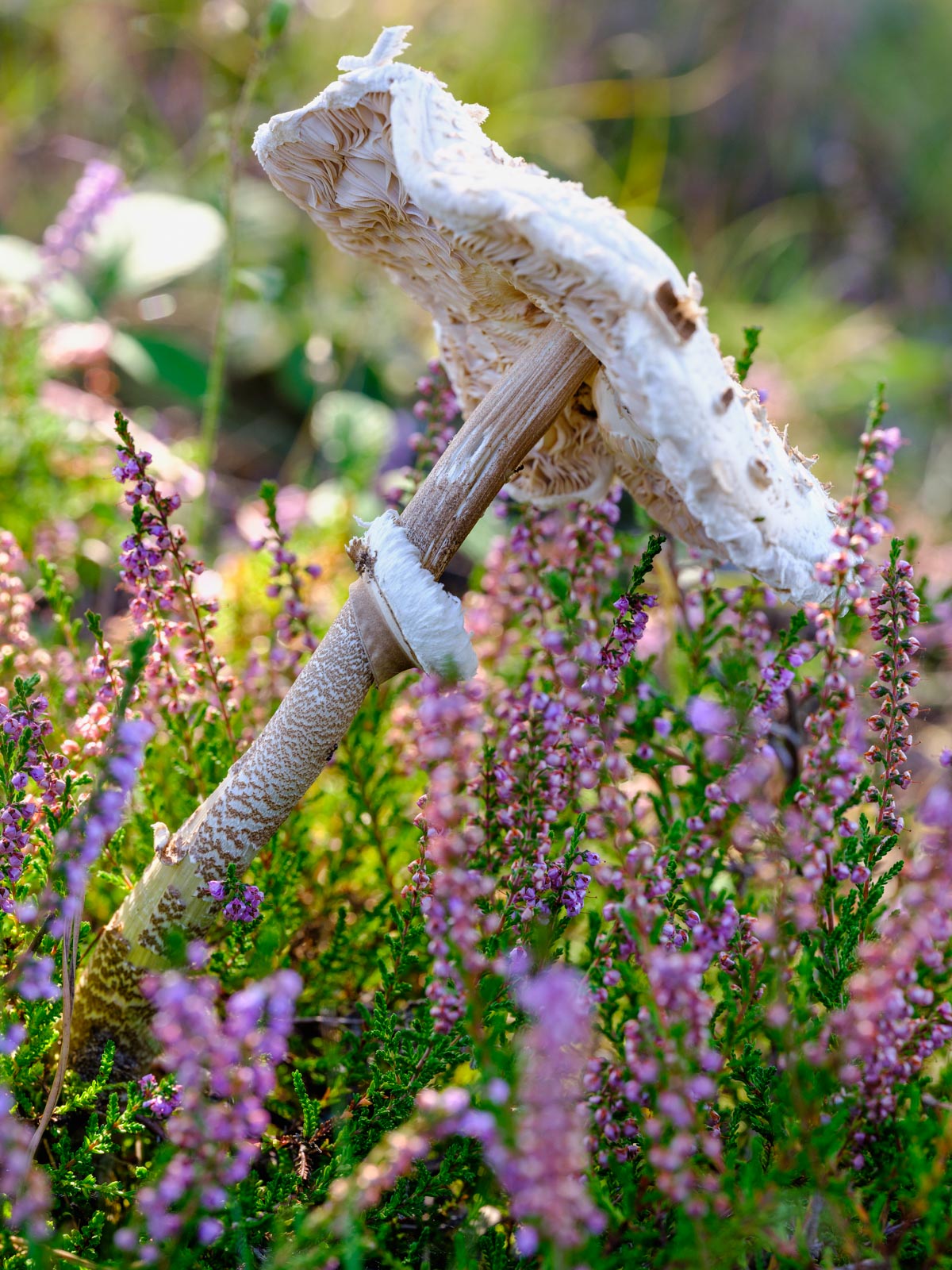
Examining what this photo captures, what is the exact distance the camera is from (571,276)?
1.47 meters

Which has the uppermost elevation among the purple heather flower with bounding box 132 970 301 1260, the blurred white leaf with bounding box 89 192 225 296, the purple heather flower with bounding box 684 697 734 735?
the blurred white leaf with bounding box 89 192 225 296

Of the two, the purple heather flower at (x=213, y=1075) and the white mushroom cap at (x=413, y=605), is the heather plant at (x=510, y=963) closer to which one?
the purple heather flower at (x=213, y=1075)

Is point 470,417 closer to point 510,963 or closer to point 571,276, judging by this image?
point 571,276

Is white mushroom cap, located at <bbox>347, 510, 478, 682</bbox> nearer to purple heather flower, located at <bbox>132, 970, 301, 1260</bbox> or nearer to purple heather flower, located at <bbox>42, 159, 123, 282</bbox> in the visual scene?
purple heather flower, located at <bbox>132, 970, 301, 1260</bbox>

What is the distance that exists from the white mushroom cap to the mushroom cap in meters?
0.50

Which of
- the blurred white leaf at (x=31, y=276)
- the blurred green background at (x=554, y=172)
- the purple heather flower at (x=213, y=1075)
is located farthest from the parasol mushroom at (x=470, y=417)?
the blurred white leaf at (x=31, y=276)

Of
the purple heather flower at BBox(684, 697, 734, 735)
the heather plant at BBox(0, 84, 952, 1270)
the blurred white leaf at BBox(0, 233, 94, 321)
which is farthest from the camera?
the blurred white leaf at BBox(0, 233, 94, 321)

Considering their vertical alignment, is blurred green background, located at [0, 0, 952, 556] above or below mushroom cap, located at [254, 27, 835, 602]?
above

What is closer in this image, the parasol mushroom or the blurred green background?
the parasol mushroom

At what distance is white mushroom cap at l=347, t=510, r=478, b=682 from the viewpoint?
5.88ft

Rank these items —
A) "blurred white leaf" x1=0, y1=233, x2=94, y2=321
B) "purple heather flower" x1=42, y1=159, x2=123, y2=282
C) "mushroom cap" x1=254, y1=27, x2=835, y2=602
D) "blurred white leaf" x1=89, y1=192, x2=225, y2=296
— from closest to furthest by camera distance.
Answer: "mushroom cap" x1=254, y1=27, x2=835, y2=602 < "purple heather flower" x1=42, y1=159, x2=123, y2=282 < "blurred white leaf" x1=0, y1=233, x2=94, y2=321 < "blurred white leaf" x1=89, y1=192, x2=225, y2=296

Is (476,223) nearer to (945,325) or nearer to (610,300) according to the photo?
(610,300)

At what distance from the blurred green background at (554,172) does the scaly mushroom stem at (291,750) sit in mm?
1595

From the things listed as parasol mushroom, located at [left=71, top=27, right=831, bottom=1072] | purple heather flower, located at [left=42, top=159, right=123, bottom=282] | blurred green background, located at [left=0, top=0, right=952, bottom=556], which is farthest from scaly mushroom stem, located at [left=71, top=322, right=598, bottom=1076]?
purple heather flower, located at [left=42, top=159, right=123, bottom=282]
